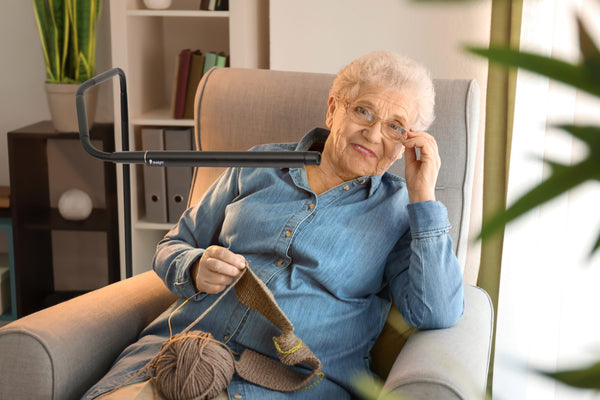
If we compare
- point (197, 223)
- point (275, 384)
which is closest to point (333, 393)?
point (275, 384)

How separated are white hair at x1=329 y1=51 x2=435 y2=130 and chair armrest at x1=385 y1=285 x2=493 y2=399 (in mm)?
431

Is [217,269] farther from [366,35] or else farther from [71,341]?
[366,35]

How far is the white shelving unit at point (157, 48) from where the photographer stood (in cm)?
244

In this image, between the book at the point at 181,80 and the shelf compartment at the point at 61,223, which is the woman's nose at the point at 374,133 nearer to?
the book at the point at 181,80

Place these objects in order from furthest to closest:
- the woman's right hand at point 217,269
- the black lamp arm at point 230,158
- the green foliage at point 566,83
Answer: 1. the woman's right hand at point 217,269
2. the black lamp arm at point 230,158
3. the green foliage at point 566,83

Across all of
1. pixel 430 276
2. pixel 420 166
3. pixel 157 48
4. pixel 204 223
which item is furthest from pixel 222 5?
pixel 430 276

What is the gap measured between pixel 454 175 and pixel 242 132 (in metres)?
0.55

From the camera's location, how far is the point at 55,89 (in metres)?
2.49

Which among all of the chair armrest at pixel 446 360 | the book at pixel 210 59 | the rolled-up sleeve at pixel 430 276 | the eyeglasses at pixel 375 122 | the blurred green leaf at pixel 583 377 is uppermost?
the book at pixel 210 59

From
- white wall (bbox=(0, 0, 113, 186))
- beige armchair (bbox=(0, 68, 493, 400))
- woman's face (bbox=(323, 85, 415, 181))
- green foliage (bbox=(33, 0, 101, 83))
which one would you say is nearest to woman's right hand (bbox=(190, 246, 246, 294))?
beige armchair (bbox=(0, 68, 493, 400))

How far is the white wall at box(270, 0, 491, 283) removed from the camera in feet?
7.35

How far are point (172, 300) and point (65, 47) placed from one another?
4.45ft

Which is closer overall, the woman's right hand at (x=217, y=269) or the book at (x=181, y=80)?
the woman's right hand at (x=217, y=269)

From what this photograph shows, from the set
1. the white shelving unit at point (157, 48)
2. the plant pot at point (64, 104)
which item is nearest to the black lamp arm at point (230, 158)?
the white shelving unit at point (157, 48)
